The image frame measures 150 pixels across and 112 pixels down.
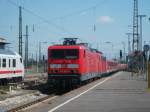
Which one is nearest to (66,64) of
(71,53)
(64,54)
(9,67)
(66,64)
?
(66,64)

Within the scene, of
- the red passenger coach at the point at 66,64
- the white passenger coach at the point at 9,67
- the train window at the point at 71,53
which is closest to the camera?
the red passenger coach at the point at 66,64

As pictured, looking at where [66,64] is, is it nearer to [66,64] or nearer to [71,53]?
[66,64]

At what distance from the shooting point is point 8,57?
37.9 meters

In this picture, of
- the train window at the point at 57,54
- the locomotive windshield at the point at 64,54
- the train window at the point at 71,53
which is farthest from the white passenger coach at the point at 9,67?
the train window at the point at 71,53

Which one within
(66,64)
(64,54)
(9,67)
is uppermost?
(64,54)

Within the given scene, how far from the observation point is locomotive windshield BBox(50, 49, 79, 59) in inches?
1304

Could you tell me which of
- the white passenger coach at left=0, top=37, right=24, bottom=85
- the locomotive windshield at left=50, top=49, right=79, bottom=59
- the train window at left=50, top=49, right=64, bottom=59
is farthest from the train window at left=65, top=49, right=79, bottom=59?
the white passenger coach at left=0, top=37, right=24, bottom=85

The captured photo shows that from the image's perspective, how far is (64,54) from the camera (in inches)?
1307

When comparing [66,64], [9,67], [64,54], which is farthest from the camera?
[9,67]

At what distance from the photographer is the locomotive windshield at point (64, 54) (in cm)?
3311

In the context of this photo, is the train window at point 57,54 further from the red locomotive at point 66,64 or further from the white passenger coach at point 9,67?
the white passenger coach at point 9,67

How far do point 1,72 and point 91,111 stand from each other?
Answer: 18825 mm

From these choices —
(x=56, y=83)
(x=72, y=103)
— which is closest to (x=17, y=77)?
(x=56, y=83)

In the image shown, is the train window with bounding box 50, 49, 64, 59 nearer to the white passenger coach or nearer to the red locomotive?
the red locomotive
